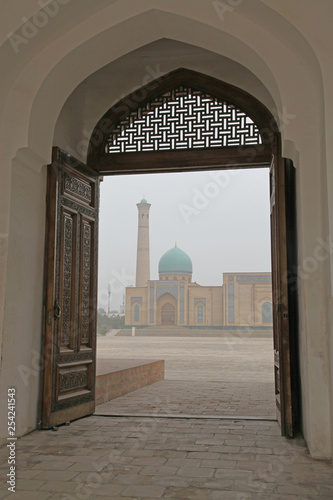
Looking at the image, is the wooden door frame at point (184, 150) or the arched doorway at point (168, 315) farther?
the arched doorway at point (168, 315)

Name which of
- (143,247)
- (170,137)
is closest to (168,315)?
(143,247)

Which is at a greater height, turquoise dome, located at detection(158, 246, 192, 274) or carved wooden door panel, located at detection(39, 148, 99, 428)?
turquoise dome, located at detection(158, 246, 192, 274)

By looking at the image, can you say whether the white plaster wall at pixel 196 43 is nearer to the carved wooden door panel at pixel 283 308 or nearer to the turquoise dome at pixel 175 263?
the carved wooden door panel at pixel 283 308

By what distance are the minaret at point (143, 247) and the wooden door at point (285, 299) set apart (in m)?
41.5

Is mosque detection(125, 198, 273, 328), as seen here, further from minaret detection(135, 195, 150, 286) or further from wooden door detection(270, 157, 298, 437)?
wooden door detection(270, 157, 298, 437)

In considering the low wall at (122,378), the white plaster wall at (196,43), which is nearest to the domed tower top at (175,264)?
the low wall at (122,378)

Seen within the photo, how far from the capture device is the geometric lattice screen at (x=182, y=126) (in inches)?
229

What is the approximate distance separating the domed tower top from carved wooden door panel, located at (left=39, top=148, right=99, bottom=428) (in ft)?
119

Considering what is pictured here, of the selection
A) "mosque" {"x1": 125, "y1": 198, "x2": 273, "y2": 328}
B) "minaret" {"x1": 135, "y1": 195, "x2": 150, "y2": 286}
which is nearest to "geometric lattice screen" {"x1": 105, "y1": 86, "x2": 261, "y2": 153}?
"mosque" {"x1": 125, "y1": 198, "x2": 273, "y2": 328}

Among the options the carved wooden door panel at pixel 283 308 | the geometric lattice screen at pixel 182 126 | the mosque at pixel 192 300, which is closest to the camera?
the carved wooden door panel at pixel 283 308

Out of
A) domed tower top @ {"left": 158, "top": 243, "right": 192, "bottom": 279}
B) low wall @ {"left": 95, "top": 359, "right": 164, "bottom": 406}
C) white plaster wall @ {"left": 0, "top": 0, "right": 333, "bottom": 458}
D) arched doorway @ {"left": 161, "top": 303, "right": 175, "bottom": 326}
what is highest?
domed tower top @ {"left": 158, "top": 243, "right": 192, "bottom": 279}

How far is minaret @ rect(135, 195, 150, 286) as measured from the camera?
153 feet

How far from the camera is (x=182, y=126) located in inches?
235

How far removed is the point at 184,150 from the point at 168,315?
122 feet
